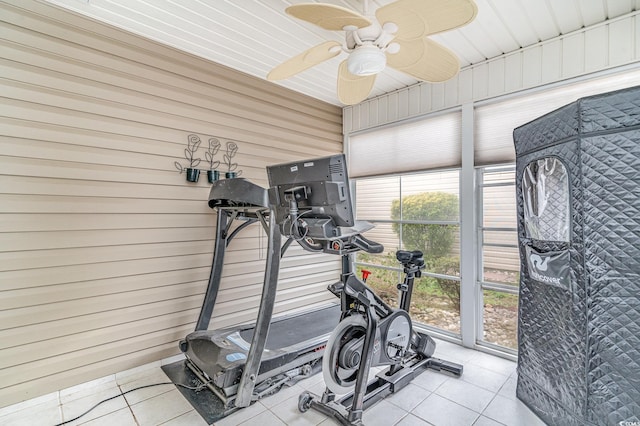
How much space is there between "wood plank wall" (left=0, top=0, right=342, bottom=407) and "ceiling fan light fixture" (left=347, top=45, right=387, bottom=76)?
196 cm

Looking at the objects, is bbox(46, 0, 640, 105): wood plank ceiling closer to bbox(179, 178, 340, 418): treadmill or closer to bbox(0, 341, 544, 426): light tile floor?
bbox(179, 178, 340, 418): treadmill

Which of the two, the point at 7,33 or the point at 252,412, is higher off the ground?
the point at 7,33

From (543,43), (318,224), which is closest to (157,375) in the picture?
(318,224)

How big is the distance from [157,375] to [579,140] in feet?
12.3

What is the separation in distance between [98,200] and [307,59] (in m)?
2.12

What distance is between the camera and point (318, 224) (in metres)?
2.01

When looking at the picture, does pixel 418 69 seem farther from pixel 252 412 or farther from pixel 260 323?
pixel 252 412

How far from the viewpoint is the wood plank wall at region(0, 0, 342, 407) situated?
7.31ft

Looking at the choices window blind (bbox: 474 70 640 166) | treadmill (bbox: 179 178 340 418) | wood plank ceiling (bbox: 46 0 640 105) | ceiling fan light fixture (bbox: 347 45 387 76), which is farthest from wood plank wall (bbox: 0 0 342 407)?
window blind (bbox: 474 70 640 166)

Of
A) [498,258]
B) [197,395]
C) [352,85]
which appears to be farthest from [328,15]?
[498,258]

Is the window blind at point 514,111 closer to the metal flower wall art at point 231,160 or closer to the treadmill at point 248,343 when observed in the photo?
the treadmill at point 248,343

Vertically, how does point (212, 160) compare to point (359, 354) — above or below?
above

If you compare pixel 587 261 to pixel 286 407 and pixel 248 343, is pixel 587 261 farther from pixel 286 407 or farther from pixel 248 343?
pixel 248 343

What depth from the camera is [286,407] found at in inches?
90.6
